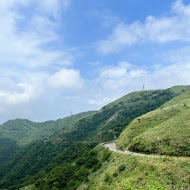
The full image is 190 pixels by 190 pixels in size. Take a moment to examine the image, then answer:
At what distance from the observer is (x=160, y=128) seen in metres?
55.6

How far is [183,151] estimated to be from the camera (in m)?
42.4

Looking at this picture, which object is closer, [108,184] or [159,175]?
[159,175]

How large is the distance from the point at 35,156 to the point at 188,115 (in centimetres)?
Answer: 16245

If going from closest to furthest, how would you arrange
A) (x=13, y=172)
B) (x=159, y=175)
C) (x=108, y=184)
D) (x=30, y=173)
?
(x=159, y=175) < (x=108, y=184) < (x=30, y=173) < (x=13, y=172)

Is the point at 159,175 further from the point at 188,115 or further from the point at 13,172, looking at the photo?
the point at 13,172

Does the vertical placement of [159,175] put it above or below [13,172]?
above

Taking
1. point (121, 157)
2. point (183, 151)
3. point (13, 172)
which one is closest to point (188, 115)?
point (183, 151)

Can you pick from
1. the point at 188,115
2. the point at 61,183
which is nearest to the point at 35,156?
the point at 61,183

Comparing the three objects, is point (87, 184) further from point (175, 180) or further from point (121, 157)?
point (175, 180)

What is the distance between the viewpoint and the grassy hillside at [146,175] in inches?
1241

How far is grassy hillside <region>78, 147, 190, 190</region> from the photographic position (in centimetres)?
3153

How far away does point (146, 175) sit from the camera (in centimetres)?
3531

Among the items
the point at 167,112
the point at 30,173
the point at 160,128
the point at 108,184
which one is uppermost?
the point at 167,112

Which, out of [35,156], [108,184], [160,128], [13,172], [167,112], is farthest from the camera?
[35,156]
